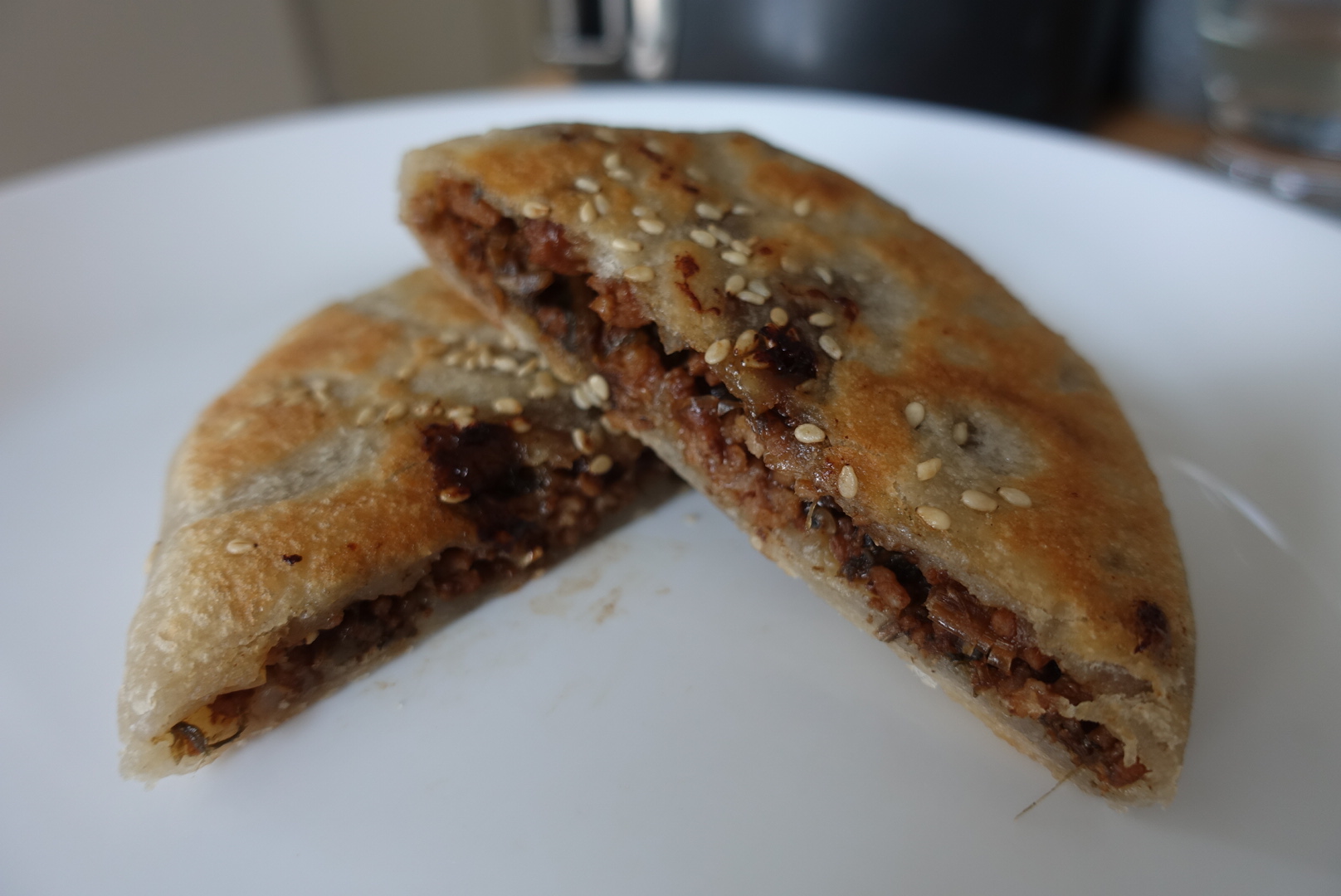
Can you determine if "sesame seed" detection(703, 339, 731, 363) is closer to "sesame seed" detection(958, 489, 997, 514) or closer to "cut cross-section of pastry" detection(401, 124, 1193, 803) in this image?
"cut cross-section of pastry" detection(401, 124, 1193, 803)

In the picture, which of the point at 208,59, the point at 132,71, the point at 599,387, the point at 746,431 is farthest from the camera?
the point at 208,59

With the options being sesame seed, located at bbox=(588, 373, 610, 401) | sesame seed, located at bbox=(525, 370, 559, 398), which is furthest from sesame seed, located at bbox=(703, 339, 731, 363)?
sesame seed, located at bbox=(525, 370, 559, 398)

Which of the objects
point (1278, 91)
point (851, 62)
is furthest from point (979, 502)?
point (1278, 91)

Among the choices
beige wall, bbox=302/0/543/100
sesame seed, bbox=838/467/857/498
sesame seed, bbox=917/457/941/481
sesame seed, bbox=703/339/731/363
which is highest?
sesame seed, bbox=703/339/731/363

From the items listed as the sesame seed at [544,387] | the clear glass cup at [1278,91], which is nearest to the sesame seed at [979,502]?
the sesame seed at [544,387]

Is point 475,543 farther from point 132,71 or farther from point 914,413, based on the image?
point 132,71

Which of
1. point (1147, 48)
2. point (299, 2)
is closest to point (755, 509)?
point (1147, 48)
